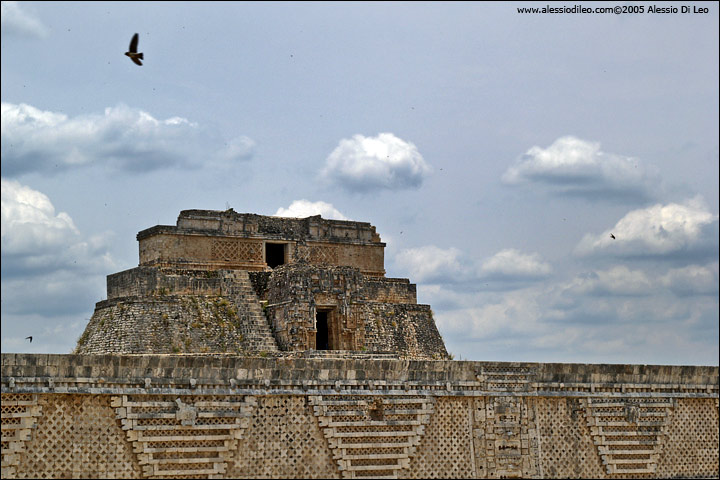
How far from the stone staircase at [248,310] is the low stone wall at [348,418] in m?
9.04

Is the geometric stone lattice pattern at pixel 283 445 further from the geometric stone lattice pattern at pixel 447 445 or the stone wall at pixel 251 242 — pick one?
the stone wall at pixel 251 242

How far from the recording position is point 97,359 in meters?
17.6

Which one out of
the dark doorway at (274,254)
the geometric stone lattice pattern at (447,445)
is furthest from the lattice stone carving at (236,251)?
the geometric stone lattice pattern at (447,445)

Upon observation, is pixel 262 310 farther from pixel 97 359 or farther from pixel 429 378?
pixel 97 359

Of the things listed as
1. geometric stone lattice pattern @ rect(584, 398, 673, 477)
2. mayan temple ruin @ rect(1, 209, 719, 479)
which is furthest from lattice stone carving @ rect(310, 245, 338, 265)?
geometric stone lattice pattern @ rect(584, 398, 673, 477)

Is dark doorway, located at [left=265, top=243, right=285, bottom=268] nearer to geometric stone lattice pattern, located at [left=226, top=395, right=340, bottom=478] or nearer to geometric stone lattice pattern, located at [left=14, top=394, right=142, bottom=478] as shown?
geometric stone lattice pattern, located at [left=226, top=395, right=340, bottom=478]

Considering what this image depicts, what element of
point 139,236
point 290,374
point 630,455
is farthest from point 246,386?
point 139,236

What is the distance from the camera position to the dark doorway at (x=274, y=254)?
107ft

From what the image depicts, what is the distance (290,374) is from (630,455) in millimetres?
6953

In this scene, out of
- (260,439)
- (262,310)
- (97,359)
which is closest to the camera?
(97,359)

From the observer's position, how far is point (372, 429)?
64.7ft

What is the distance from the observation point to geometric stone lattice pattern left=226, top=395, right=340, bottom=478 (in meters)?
18.7

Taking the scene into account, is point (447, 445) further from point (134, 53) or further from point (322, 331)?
point (322, 331)

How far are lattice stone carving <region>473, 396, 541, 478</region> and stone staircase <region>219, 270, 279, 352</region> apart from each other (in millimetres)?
9052
